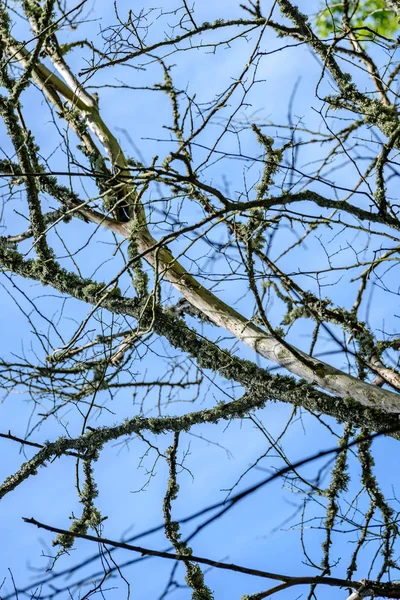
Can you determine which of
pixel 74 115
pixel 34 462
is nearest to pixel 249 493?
pixel 34 462

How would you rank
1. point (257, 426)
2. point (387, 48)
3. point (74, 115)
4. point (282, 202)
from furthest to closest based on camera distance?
1. point (74, 115)
2. point (387, 48)
3. point (257, 426)
4. point (282, 202)

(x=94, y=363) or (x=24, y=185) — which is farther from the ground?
(x=24, y=185)

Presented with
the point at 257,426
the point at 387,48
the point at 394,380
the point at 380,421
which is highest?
the point at 387,48

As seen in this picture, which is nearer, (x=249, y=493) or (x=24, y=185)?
(x=249, y=493)

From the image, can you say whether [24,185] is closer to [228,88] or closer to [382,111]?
[228,88]

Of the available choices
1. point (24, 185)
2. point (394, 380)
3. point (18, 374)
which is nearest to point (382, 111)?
point (394, 380)

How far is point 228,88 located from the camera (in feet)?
11.2

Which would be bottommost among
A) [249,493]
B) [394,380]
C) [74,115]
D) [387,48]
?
[249,493]

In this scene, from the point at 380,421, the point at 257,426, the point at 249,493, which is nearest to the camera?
the point at 249,493

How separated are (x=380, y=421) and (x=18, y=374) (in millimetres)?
2321

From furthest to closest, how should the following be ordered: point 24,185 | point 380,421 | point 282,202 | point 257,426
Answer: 1. point 24,185
2. point 257,426
3. point 380,421
4. point 282,202

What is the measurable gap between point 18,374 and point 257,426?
1641 mm

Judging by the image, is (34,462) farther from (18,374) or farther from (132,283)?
(132,283)

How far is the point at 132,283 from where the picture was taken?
4105 millimetres
